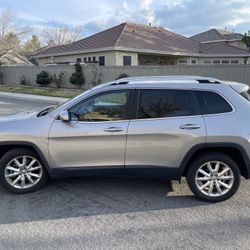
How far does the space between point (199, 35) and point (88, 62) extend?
2363 centimetres

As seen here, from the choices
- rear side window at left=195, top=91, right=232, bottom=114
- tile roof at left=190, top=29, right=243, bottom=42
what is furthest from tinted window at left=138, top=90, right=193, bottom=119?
tile roof at left=190, top=29, right=243, bottom=42

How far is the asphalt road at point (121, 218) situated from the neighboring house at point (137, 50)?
2161 cm

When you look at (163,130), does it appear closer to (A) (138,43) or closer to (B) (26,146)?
(B) (26,146)

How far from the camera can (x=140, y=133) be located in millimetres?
4285

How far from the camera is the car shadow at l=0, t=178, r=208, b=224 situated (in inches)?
161

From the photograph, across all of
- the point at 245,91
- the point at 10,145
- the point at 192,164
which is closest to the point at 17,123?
the point at 10,145

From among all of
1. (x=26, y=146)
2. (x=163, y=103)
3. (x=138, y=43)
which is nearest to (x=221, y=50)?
(x=138, y=43)

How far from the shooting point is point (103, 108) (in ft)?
14.8

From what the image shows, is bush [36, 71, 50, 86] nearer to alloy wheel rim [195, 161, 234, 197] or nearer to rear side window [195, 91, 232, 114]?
rear side window [195, 91, 232, 114]

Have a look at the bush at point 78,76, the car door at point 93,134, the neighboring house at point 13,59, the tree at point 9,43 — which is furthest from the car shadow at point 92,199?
the tree at point 9,43

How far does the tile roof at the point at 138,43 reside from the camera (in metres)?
26.8

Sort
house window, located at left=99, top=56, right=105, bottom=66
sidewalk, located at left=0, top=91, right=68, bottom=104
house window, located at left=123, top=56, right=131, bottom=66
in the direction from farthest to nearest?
house window, located at left=99, top=56, right=105, bottom=66 < house window, located at left=123, top=56, right=131, bottom=66 < sidewalk, located at left=0, top=91, right=68, bottom=104

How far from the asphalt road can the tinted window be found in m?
1.19

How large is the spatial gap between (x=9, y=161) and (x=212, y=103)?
2.93 m
